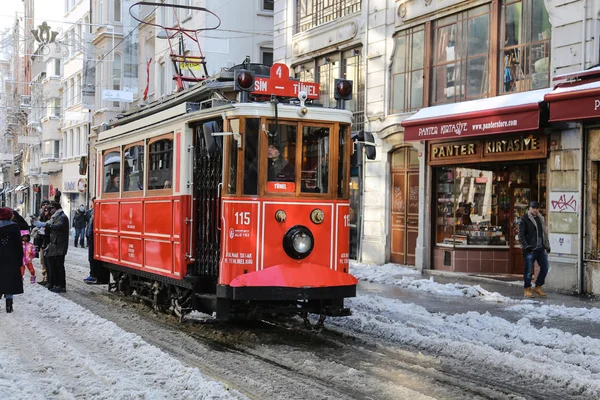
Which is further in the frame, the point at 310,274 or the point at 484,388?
the point at 310,274

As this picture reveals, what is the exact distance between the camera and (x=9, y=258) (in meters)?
11.2

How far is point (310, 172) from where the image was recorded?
9.49m

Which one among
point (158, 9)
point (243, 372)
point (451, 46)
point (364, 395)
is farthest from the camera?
point (158, 9)

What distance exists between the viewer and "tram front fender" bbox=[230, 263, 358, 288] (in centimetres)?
897

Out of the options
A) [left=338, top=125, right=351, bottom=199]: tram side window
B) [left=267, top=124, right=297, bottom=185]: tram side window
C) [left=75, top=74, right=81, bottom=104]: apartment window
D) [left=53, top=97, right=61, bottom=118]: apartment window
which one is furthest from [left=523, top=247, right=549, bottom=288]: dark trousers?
[left=53, top=97, right=61, bottom=118]: apartment window

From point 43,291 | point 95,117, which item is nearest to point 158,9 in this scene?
point 95,117

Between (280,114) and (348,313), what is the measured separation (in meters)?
2.72

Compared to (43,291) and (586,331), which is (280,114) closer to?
(586,331)

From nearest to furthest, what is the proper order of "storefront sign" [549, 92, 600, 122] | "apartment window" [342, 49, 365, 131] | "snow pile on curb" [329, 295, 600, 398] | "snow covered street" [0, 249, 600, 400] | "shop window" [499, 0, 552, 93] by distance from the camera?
"snow covered street" [0, 249, 600, 400] → "snow pile on curb" [329, 295, 600, 398] → "storefront sign" [549, 92, 600, 122] → "shop window" [499, 0, 552, 93] → "apartment window" [342, 49, 365, 131]

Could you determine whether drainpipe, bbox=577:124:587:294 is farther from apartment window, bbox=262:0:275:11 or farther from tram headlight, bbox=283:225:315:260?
apartment window, bbox=262:0:275:11

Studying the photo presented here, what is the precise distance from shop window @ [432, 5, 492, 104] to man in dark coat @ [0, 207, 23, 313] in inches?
415

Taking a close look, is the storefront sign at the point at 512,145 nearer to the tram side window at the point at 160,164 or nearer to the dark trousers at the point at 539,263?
the dark trousers at the point at 539,263

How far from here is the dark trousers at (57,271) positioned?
47.2ft

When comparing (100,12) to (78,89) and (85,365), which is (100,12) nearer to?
(78,89)
